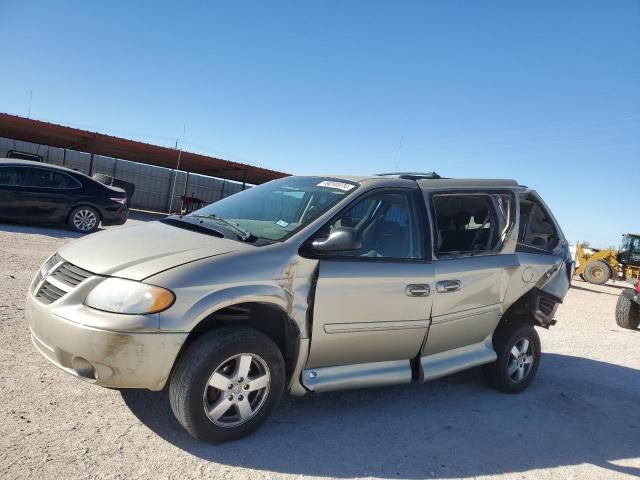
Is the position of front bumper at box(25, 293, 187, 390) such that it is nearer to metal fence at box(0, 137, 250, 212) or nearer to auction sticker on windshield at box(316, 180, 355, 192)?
auction sticker on windshield at box(316, 180, 355, 192)

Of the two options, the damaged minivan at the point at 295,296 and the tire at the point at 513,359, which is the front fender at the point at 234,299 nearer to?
the damaged minivan at the point at 295,296

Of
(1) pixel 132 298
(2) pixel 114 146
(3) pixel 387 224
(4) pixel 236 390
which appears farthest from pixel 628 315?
(2) pixel 114 146

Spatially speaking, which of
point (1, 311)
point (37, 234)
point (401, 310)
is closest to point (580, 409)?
point (401, 310)

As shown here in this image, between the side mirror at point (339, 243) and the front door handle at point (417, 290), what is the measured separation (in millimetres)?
607

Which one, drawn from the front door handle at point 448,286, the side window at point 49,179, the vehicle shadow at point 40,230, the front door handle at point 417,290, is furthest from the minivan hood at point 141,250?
the side window at point 49,179

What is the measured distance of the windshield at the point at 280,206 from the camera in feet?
11.3

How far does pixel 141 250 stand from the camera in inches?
119

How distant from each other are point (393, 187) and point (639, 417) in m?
3.17

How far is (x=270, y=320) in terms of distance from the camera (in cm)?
329

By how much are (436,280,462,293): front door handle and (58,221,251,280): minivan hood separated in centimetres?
156

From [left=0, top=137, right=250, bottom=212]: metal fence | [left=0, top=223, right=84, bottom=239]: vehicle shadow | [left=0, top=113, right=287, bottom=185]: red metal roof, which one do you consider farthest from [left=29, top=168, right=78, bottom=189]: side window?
[left=0, top=137, right=250, bottom=212]: metal fence

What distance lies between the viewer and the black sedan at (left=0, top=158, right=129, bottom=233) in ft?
33.5

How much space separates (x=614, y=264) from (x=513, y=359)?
21.9 m

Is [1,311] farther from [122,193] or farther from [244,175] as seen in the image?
[244,175]
